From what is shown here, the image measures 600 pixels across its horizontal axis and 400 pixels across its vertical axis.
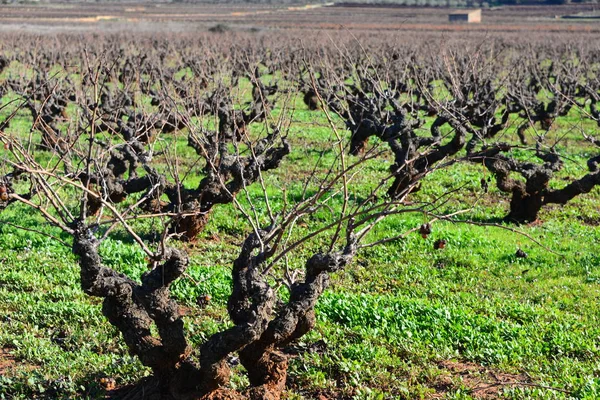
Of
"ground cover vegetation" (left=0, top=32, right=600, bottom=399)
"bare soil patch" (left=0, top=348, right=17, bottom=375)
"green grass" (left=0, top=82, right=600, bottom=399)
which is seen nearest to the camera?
"ground cover vegetation" (left=0, top=32, right=600, bottom=399)

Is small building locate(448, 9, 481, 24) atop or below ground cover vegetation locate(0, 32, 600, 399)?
below

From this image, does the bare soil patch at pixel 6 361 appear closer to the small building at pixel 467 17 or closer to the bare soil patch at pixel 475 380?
the bare soil patch at pixel 475 380

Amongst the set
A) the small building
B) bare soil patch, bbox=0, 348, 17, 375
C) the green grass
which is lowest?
the small building

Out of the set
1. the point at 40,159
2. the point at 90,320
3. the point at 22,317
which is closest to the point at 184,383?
the point at 90,320

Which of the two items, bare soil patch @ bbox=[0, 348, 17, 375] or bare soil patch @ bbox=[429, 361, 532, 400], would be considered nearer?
bare soil patch @ bbox=[429, 361, 532, 400]

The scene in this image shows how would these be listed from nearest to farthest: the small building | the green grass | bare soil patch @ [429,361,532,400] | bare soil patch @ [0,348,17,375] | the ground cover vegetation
→ the ground cover vegetation → bare soil patch @ [429,361,532,400] → the green grass → bare soil patch @ [0,348,17,375] → the small building

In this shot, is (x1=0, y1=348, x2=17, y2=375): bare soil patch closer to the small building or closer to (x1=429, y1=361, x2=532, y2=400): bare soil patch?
(x1=429, y1=361, x2=532, y2=400): bare soil patch

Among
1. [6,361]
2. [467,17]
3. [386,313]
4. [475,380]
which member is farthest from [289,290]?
[467,17]

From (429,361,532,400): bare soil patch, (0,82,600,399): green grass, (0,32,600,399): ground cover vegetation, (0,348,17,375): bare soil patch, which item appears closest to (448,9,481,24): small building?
(0,32,600,399): ground cover vegetation

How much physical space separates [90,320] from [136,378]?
1.52 meters

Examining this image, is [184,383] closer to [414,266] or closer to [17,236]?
[414,266]

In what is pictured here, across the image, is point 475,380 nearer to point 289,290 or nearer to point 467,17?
point 289,290

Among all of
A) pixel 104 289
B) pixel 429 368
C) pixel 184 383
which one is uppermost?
pixel 104 289

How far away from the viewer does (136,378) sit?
19.9ft
